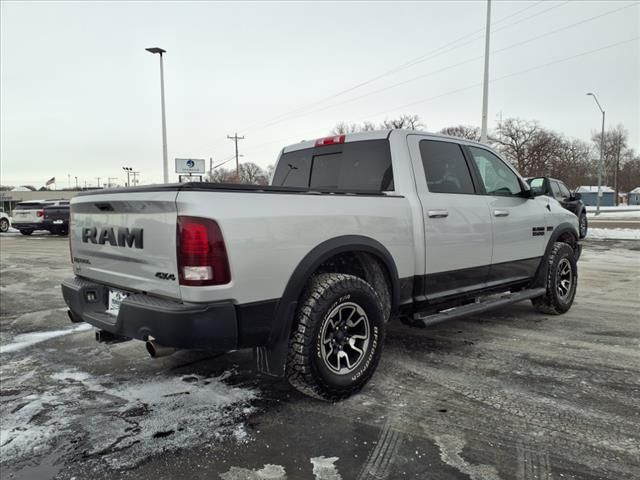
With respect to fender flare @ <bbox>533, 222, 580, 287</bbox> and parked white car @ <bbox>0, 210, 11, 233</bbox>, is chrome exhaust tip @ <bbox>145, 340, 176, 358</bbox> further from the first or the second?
parked white car @ <bbox>0, 210, 11, 233</bbox>

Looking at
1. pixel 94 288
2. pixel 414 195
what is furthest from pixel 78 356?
pixel 414 195

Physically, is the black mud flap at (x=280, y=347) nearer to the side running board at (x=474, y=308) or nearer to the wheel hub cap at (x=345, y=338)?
the wheel hub cap at (x=345, y=338)

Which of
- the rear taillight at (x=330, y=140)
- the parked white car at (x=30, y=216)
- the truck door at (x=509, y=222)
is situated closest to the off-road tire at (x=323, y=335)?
the rear taillight at (x=330, y=140)

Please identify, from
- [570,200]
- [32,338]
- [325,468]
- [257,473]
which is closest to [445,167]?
[325,468]

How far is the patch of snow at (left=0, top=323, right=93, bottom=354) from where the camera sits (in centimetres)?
473

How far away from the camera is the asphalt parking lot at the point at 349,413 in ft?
8.30

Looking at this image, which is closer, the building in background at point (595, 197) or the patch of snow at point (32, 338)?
the patch of snow at point (32, 338)

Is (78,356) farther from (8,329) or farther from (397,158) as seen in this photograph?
(397,158)

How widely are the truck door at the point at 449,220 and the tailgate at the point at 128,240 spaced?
2.06 metres

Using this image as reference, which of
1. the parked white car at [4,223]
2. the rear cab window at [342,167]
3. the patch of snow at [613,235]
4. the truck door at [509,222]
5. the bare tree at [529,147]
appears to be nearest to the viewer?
the rear cab window at [342,167]

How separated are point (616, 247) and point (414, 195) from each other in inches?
478

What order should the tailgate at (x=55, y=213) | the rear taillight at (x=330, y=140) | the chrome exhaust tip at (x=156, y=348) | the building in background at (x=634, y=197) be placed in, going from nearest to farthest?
the chrome exhaust tip at (x=156, y=348) < the rear taillight at (x=330, y=140) < the tailgate at (x=55, y=213) < the building in background at (x=634, y=197)

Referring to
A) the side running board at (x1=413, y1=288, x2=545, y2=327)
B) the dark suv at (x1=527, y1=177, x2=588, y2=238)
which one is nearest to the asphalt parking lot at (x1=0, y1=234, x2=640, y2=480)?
the side running board at (x1=413, y1=288, x2=545, y2=327)

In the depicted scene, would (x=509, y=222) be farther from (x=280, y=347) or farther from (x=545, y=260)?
(x=280, y=347)
